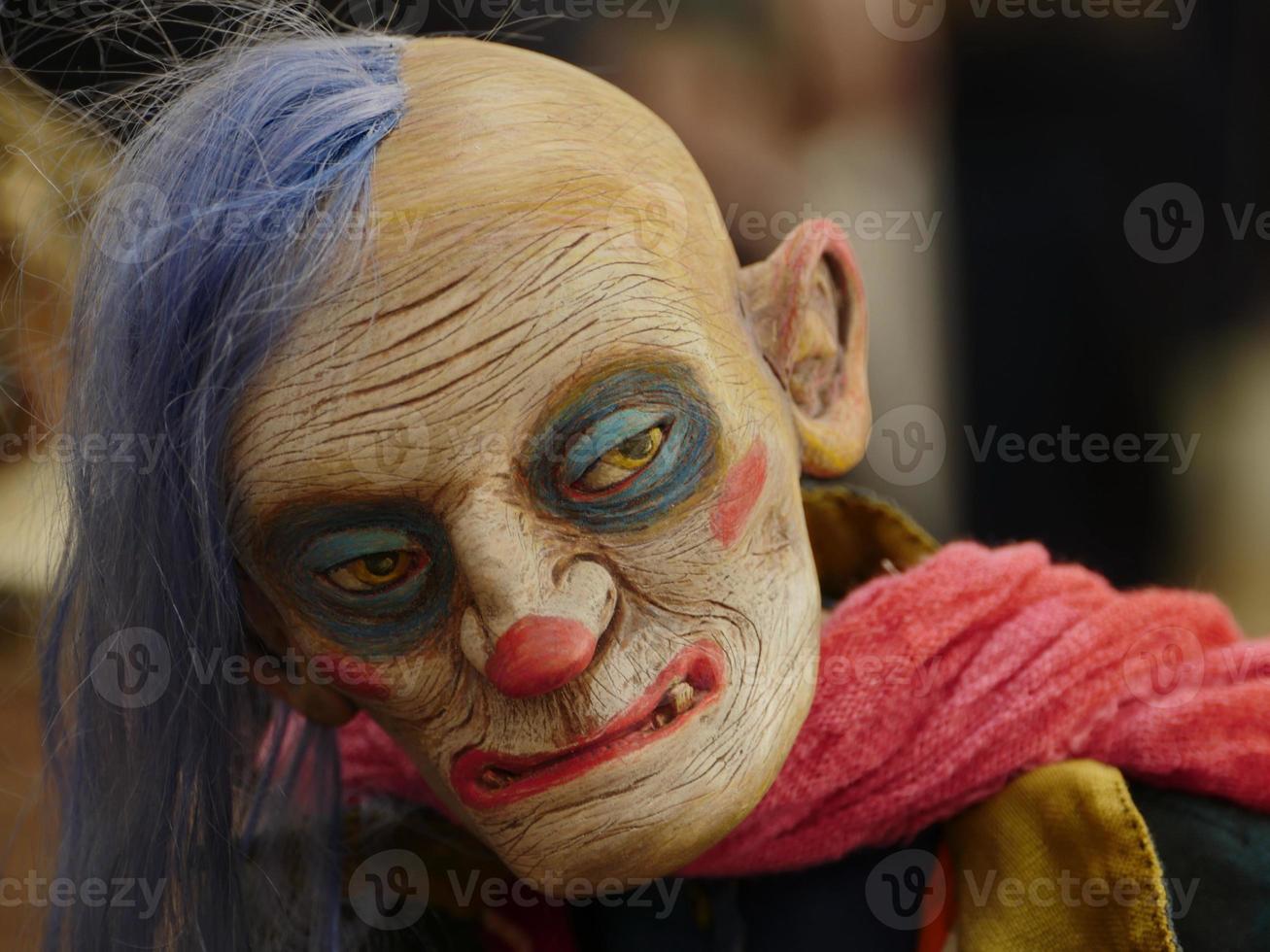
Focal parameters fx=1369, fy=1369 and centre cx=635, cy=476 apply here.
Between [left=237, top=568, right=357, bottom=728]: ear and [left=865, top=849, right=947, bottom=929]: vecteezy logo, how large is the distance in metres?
0.41

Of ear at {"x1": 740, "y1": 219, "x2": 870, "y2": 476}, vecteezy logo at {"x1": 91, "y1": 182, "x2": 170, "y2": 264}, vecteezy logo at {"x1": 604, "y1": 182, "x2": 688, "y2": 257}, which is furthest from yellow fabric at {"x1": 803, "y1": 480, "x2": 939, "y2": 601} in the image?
vecteezy logo at {"x1": 91, "y1": 182, "x2": 170, "y2": 264}

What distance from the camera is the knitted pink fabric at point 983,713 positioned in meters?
0.96

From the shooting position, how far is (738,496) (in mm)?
903

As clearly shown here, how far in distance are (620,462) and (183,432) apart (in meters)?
0.29

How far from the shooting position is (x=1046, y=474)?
6.00 feet

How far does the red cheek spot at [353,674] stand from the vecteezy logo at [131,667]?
0.39ft

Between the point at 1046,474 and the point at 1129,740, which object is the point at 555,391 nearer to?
the point at 1129,740
